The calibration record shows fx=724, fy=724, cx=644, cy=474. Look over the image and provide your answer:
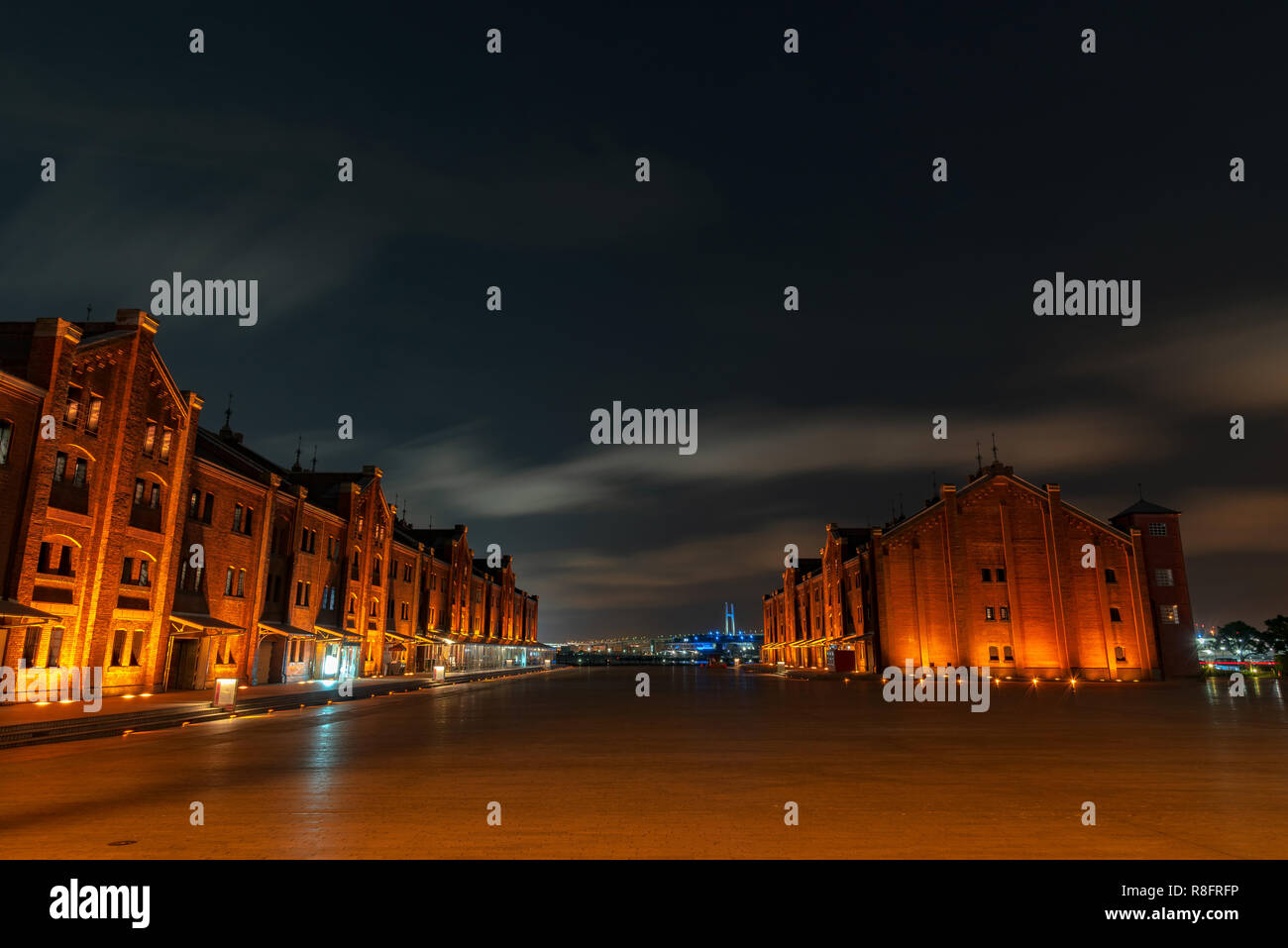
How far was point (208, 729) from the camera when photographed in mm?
19562

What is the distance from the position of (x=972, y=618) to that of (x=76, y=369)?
2124 inches

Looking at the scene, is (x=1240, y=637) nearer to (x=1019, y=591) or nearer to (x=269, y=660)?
(x=1019, y=591)

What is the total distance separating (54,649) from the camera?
25484mm

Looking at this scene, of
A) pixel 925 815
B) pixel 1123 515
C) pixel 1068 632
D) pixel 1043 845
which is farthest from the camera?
pixel 1123 515

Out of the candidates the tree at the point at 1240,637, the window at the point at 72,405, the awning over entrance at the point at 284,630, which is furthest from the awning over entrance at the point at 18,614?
the tree at the point at 1240,637

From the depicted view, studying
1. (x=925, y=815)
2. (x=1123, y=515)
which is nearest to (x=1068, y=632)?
(x=1123, y=515)

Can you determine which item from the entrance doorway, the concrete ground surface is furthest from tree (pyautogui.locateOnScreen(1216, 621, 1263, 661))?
the entrance doorway

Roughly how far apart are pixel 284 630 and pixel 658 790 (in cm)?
3458

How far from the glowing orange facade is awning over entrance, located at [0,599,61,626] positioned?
48.7 m

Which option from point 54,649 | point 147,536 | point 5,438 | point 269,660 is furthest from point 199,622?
point 5,438

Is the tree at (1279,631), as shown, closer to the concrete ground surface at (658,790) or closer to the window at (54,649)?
the concrete ground surface at (658,790)

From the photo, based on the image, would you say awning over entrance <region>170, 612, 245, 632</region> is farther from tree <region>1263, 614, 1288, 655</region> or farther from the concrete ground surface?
tree <region>1263, 614, 1288, 655</region>
